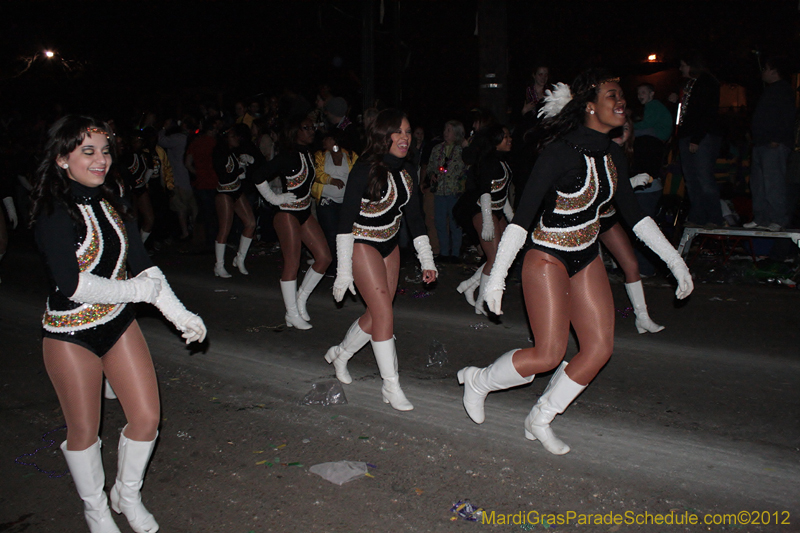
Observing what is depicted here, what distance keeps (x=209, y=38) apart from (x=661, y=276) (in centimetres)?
1822

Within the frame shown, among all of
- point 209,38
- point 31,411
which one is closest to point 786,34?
point 31,411

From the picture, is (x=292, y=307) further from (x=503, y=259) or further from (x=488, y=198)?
(x=503, y=259)

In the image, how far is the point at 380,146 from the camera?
4402mm

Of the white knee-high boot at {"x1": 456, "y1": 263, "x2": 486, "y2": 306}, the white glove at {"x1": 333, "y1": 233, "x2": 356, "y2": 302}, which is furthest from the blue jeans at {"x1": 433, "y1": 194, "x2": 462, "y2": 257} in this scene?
the white glove at {"x1": 333, "y1": 233, "x2": 356, "y2": 302}

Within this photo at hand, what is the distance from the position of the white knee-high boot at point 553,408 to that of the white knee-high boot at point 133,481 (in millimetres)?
2184

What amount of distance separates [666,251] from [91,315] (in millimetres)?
3240

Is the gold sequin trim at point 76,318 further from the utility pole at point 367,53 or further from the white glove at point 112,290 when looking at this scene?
the utility pole at point 367,53

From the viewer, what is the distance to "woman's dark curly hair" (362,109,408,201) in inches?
171

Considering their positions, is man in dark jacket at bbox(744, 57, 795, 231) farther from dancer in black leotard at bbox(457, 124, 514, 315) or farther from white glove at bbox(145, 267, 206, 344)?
white glove at bbox(145, 267, 206, 344)

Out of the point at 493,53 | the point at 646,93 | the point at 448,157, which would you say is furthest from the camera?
the point at 493,53

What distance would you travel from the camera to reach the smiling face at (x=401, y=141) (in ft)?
14.3

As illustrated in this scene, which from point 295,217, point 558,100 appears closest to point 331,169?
point 295,217

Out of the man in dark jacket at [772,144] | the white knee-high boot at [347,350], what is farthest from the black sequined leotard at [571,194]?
the man in dark jacket at [772,144]

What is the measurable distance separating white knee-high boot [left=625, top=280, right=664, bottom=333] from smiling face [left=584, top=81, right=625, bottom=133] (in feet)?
9.27
